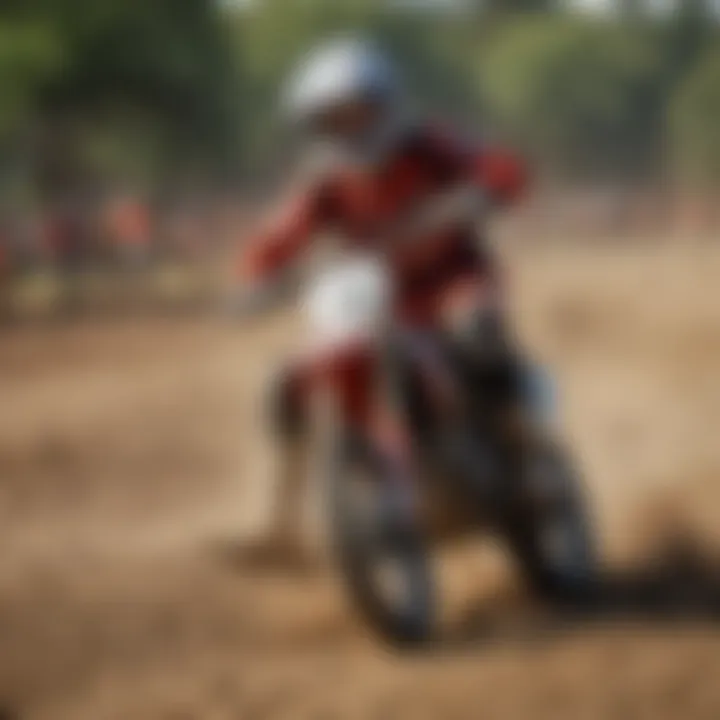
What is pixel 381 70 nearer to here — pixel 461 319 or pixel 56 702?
pixel 461 319

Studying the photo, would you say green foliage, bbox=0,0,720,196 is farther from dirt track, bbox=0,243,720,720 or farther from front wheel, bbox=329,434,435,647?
front wheel, bbox=329,434,435,647

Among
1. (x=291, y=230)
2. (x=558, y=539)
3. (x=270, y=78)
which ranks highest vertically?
(x=270, y=78)

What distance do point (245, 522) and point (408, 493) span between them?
120mm

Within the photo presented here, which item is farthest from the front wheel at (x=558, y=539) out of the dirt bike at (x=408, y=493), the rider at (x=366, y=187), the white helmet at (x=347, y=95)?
the white helmet at (x=347, y=95)

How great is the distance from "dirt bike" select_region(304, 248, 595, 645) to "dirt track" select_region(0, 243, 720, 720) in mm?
24

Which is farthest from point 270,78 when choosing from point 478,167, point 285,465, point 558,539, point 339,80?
point 558,539

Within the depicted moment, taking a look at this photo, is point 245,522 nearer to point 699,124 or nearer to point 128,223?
point 128,223

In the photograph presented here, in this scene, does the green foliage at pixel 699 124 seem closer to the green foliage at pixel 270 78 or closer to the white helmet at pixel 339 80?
the green foliage at pixel 270 78

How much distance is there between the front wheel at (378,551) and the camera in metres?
1.17

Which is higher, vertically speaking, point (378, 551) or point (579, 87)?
point (579, 87)

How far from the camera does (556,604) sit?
1253 mm

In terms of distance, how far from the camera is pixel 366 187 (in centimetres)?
119

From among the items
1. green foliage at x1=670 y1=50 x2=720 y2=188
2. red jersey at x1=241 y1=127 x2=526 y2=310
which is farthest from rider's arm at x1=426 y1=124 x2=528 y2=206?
green foliage at x1=670 y1=50 x2=720 y2=188

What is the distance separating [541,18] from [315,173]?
209mm
